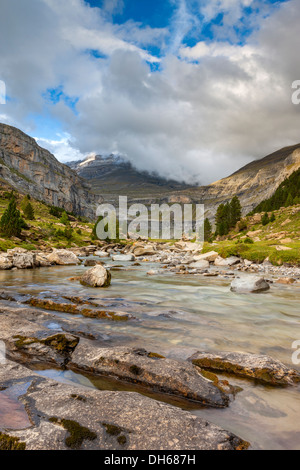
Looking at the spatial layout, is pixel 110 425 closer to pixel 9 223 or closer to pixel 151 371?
pixel 151 371

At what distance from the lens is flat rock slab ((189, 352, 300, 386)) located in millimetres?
5840

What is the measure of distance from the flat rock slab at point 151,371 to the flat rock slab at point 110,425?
0.89m

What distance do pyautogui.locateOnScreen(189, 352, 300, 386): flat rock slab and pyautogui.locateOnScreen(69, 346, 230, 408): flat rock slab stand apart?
0.82 meters

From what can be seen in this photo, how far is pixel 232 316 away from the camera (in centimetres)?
1181

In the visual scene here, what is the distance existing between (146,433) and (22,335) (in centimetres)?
538

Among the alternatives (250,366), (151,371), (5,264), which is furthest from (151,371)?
(5,264)

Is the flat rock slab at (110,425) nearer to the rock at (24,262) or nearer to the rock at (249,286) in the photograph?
the rock at (249,286)

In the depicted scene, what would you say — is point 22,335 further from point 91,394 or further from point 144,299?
point 144,299

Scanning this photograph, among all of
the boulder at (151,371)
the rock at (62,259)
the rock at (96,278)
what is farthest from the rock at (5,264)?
the boulder at (151,371)

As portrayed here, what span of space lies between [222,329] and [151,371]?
506 cm

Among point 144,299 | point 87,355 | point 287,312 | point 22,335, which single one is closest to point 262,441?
point 87,355

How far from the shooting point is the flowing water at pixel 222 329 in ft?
14.6

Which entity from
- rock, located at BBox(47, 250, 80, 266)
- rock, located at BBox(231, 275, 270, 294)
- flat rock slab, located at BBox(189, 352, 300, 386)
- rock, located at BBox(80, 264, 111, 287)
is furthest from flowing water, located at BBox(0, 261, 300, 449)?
rock, located at BBox(47, 250, 80, 266)

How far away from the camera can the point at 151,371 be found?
5.61 m
